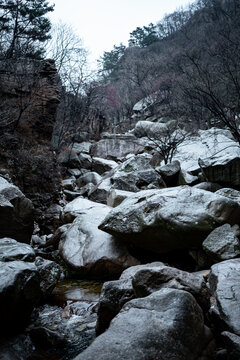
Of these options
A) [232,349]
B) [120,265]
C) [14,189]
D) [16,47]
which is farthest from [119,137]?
[232,349]

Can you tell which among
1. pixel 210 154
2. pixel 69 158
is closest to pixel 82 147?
pixel 69 158

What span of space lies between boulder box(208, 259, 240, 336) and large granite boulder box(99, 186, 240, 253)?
1.60m

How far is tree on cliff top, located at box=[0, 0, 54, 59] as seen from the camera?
1557 centimetres

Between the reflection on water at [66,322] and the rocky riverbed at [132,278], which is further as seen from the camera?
the reflection on water at [66,322]

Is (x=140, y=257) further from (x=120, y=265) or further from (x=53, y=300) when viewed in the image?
(x=53, y=300)

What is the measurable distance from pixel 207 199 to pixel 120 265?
2.01 m

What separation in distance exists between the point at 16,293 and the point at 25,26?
726 inches

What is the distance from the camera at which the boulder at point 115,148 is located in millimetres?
18953

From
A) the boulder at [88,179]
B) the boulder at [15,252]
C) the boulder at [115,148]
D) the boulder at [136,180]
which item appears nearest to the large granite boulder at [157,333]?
the boulder at [15,252]

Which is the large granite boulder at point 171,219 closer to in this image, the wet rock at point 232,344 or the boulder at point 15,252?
the boulder at point 15,252

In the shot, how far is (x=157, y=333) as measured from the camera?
194 centimetres

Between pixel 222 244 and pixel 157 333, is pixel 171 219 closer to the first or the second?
pixel 222 244

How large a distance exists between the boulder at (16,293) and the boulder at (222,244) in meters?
2.53

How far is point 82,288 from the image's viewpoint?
480 centimetres
